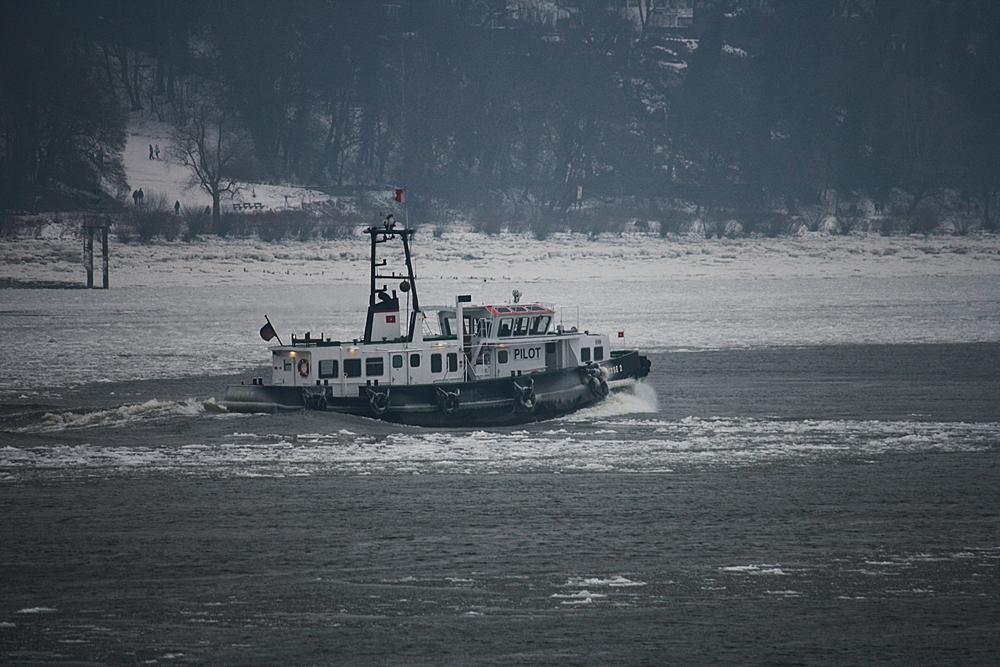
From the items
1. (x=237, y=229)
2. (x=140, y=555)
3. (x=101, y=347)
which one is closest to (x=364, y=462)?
(x=140, y=555)

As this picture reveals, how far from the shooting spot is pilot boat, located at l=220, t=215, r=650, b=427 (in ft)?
116

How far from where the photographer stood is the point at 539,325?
38.4 m

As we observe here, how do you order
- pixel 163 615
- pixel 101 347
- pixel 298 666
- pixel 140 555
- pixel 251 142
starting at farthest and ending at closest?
pixel 251 142, pixel 101 347, pixel 140 555, pixel 163 615, pixel 298 666

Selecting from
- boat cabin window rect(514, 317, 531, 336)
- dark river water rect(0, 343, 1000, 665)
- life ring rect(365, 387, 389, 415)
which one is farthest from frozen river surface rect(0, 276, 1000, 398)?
dark river water rect(0, 343, 1000, 665)

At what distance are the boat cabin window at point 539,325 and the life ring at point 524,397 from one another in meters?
2.45

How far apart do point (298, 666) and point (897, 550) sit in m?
11.0

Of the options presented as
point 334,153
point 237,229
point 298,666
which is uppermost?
point 334,153

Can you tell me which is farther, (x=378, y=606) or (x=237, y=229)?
(x=237, y=229)

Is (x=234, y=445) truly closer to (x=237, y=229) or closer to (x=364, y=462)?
(x=364, y=462)

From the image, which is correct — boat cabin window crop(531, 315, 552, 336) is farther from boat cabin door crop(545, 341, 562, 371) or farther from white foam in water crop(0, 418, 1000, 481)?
white foam in water crop(0, 418, 1000, 481)

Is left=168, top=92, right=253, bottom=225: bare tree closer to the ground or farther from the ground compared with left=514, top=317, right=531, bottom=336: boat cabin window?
farther from the ground

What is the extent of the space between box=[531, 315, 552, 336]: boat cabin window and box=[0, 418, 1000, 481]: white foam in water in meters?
3.55

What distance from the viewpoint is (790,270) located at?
133 m

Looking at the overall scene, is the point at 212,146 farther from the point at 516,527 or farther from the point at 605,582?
the point at 605,582
